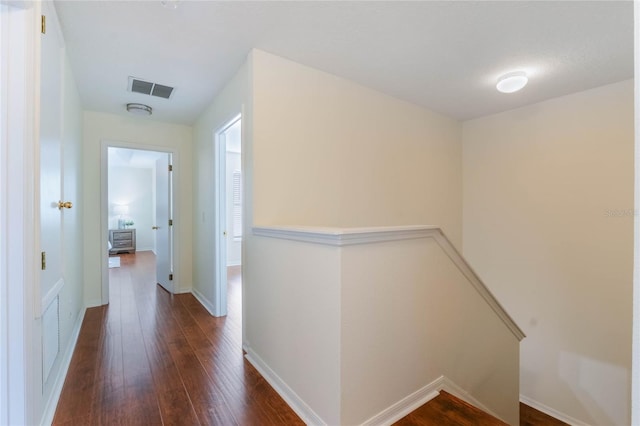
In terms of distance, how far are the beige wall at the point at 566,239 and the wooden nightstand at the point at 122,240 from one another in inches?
329

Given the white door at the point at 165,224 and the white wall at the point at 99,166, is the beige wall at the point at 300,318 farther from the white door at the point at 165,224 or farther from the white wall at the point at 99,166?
the white door at the point at 165,224

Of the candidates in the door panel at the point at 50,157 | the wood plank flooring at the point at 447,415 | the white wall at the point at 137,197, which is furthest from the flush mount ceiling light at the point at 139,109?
the white wall at the point at 137,197

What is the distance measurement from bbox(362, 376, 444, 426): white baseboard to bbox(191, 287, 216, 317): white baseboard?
7.26 feet

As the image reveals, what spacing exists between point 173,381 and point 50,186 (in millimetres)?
1436

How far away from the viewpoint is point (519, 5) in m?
1.80

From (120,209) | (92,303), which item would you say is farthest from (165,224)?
(120,209)

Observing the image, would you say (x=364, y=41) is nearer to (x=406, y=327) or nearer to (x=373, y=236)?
(x=373, y=236)

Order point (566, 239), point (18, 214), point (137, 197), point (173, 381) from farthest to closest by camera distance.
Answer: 1. point (137, 197)
2. point (566, 239)
3. point (173, 381)
4. point (18, 214)

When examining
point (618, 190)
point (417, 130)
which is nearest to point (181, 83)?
point (417, 130)

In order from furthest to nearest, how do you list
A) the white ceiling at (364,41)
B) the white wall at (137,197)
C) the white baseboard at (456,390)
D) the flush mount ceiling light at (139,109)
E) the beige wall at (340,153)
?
the white wall at (137,197) < the flush mount ceiling light at (139,109) < the beige wall at (340,153) < the white baseboard at (456,390) < the white ceiling at (364,41)

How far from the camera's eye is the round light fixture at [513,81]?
2631mm

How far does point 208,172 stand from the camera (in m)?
3.40

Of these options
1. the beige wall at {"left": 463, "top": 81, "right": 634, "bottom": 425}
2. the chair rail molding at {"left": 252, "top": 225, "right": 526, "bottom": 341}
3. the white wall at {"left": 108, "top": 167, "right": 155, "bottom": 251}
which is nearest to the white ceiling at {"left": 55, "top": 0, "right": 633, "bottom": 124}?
the beige wall at {"left": 463, "top": 81, "right": 634, "bottom": 425}

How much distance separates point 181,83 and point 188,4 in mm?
1180
